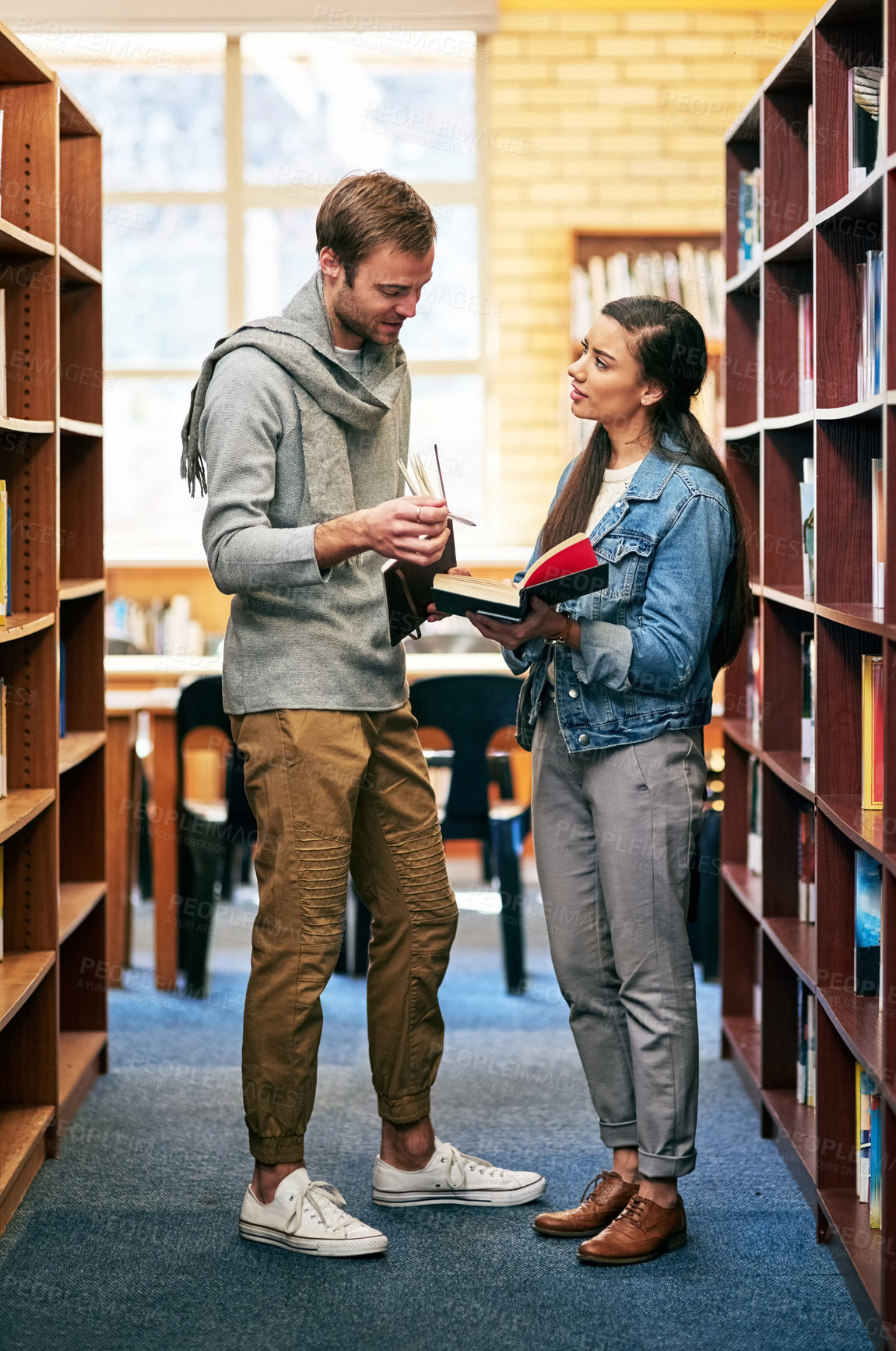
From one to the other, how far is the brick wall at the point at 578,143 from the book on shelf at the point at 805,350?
3.26 meters

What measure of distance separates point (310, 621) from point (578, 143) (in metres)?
4.47

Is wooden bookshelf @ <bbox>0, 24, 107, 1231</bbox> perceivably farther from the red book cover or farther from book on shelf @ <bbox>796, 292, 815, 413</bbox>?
book on shelf @ <bbox>796, 292, 815, 413</bbox>

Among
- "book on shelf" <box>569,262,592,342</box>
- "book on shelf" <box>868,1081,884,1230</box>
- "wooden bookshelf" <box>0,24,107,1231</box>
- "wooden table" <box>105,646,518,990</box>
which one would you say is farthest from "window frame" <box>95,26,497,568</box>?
"book on shelf" <box>868,1081,884,1230</box>

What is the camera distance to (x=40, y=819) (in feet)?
9.36

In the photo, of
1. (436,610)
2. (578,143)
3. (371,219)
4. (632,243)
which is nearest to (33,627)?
(436,610)

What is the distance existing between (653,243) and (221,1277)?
4.77 meters

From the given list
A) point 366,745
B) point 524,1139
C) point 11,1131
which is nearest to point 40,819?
point 11,1131

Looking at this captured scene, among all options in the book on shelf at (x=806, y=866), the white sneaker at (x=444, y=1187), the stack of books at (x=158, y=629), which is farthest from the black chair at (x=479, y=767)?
the stack of books at (x=158, y=629)

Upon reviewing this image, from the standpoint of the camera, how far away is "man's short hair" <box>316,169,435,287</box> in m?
2.23

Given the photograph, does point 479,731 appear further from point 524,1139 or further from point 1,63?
point 1,63

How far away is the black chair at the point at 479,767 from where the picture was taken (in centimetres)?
398

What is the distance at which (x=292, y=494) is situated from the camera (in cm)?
232

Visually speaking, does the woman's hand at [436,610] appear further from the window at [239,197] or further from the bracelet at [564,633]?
the window at [239,197]

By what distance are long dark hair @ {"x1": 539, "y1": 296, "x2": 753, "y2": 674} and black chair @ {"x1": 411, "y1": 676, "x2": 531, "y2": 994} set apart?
1531 millimetres
